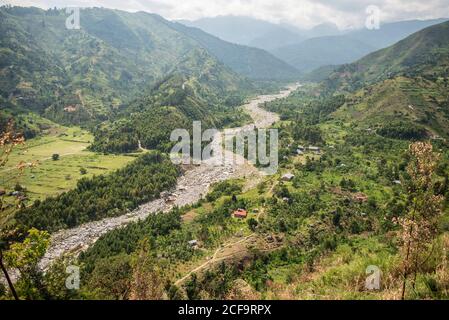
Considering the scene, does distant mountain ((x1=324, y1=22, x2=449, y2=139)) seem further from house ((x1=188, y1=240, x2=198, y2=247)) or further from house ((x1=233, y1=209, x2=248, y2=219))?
house ((x1=188, y1=240, x2=198, y2=247))

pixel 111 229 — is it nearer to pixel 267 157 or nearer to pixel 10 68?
pixel 267 157

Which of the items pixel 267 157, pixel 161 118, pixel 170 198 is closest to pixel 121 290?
pixel 170 198

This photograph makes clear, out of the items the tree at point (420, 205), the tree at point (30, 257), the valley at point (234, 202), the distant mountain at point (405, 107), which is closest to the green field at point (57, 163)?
the valley at point (234, 202)

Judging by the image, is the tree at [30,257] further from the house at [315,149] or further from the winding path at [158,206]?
the house at [315,149]

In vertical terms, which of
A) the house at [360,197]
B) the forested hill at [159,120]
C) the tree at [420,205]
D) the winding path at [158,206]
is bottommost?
the winding path at [158,206]

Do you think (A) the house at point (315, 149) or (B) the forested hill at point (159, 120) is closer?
(A) the house at point (315, 149)
